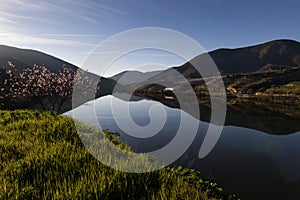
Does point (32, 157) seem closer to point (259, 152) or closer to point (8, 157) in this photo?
point (8, 157)

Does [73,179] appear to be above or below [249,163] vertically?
above

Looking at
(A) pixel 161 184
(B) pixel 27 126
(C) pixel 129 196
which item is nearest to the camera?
(C) pixel 129 196

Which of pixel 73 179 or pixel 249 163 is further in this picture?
pixel 249 163

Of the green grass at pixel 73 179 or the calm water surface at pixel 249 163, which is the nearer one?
the green grass at pixel 73 179

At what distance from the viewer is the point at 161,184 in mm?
6328

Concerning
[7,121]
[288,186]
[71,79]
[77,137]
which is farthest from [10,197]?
[71,79]

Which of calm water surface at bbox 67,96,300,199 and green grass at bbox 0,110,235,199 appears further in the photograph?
calm water surface at bbox 67,96,300,199

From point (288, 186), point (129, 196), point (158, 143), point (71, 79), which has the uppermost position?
point (71, 79)

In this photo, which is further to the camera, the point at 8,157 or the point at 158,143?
the point at 158,143

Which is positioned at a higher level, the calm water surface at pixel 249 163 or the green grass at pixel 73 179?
the green grass at pixel 73 179

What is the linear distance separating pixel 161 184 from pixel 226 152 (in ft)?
109

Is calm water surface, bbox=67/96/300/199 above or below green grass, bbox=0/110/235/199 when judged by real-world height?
below

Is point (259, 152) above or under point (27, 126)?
under

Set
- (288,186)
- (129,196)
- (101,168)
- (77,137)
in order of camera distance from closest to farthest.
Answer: (129,196) → (101,168) → (77,137) → (288,186)
